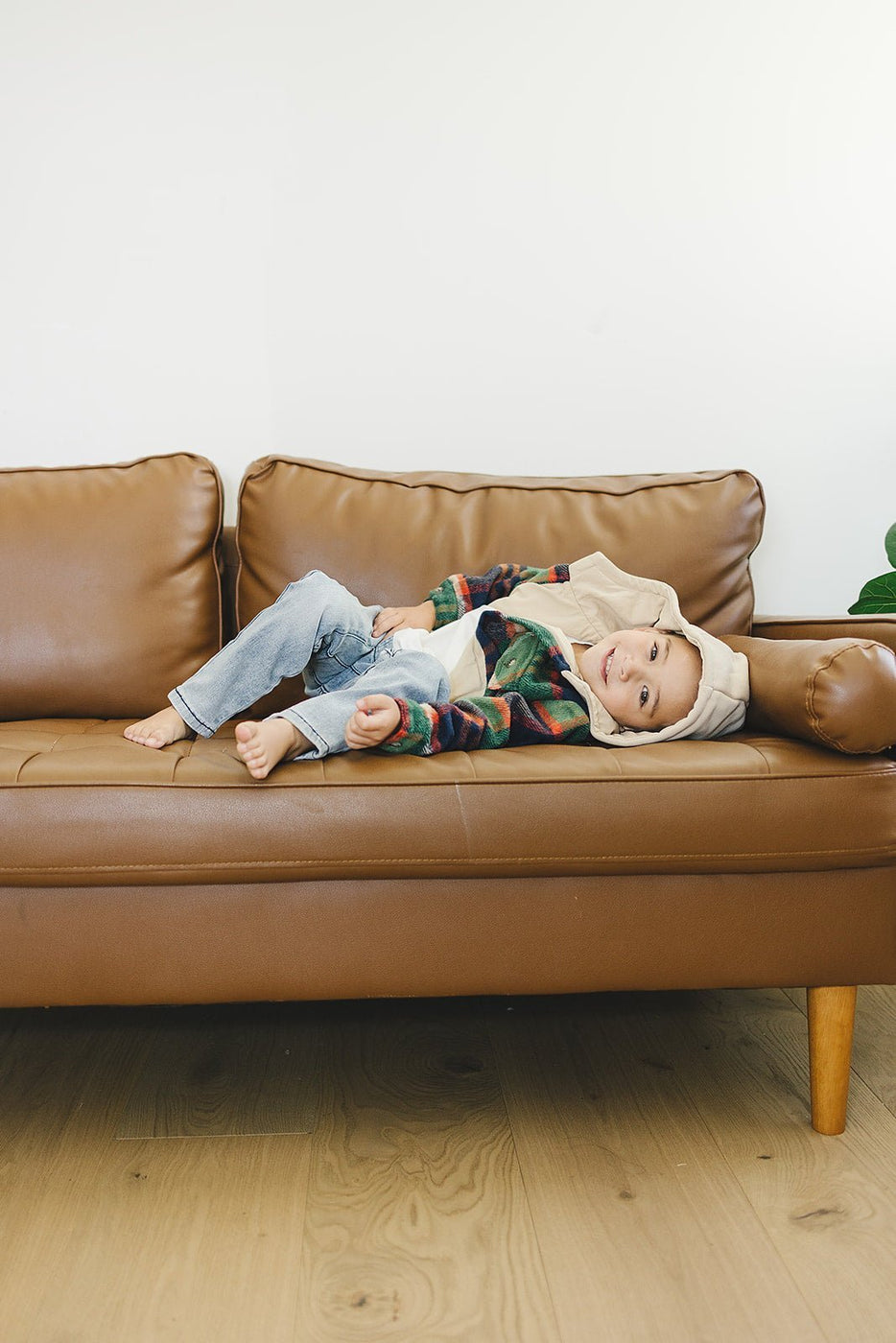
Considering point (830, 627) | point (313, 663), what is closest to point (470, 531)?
point (313, 663)

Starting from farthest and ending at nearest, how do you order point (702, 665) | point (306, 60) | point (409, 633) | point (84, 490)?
point (306, 60) → point (84, 490) → point (409, 633) → point (702, 665)

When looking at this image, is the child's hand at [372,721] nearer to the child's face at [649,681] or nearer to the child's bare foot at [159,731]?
the child's bare foot at [159,731]

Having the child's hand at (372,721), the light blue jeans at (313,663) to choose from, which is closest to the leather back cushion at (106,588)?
the light blue jeans at (313,663)

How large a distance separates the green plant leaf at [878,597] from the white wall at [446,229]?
0.44 m

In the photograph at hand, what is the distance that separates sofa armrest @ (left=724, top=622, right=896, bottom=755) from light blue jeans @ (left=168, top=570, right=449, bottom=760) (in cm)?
50

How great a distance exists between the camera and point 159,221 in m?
2.09

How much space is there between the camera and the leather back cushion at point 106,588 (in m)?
1.73

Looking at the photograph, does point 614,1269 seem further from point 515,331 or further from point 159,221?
point 159,221

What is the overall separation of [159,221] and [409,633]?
1.10 metres

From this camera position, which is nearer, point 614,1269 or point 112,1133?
point 614,1269

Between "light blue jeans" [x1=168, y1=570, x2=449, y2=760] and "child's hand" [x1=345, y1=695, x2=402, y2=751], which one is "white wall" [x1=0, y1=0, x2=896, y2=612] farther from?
"child's hand" [x1=345, y1=695, x2=402, y2=751]

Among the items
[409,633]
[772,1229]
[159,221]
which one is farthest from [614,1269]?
[159,221]

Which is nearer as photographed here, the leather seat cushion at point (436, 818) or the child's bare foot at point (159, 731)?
the leather seat cushion at point (436, 818)

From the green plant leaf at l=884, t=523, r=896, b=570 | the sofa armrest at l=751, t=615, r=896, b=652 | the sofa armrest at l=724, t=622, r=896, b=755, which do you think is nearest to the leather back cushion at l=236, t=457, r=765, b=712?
the sofa armrest at l=751, t=615, r=896, b=652
